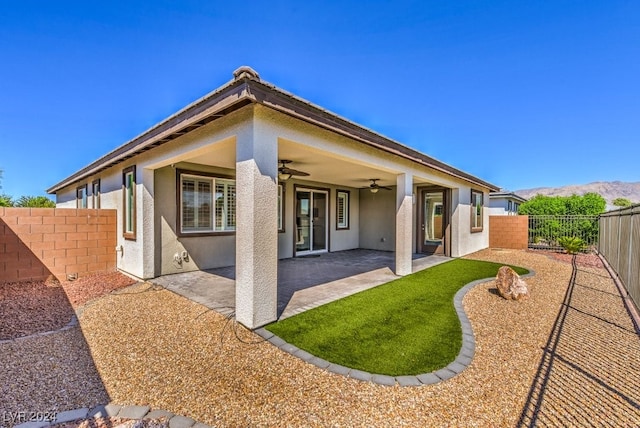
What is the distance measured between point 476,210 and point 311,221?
8279 millimetres

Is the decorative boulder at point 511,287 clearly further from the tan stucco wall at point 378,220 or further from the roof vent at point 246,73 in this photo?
the tan stucco wall at point 378,220

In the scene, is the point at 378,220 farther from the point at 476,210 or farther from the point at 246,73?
the point at 246,73

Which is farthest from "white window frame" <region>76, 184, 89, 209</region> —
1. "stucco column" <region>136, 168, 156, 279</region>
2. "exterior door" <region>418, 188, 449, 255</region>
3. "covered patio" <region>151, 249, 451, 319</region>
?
"exterior door" <region>418, 188, 449, 255</region>

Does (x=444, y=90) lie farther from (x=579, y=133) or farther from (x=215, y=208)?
(x=579, y=133)

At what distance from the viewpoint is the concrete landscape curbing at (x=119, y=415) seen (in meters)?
2.43

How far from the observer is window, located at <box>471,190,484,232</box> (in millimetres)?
13024

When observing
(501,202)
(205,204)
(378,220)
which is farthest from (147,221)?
(501,202)

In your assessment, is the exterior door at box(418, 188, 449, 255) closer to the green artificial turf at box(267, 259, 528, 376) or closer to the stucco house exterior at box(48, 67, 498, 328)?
the stucco house exterior at box(48, 67, 498, 328)

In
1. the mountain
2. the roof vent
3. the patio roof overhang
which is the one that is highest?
the mountain

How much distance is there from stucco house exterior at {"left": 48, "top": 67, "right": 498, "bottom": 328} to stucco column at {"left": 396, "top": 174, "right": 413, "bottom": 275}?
3cm

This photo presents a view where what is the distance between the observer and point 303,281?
7355 millimetres

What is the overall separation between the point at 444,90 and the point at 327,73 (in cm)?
629

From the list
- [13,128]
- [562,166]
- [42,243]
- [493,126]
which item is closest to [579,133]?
[493,126]

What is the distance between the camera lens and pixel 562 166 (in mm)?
43656
